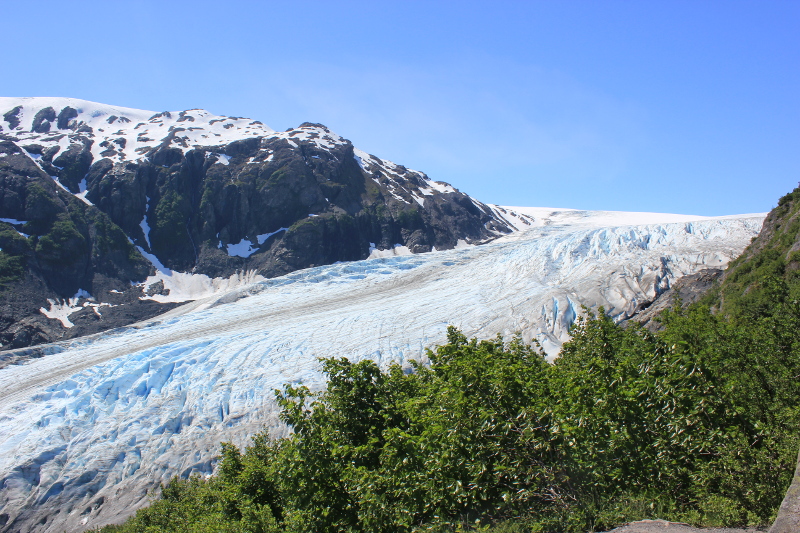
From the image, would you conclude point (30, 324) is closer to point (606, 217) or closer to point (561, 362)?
point (561, 362)

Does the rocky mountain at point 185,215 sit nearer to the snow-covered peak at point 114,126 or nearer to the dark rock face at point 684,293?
the snow-covered peak at point 114,126

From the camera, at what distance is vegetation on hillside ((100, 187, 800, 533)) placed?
939 cm

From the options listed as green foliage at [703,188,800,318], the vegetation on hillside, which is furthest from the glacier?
the vegetation on hillside

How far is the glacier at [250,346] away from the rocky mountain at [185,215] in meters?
24.0

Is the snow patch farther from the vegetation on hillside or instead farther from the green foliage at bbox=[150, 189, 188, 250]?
the vegetation on hillside

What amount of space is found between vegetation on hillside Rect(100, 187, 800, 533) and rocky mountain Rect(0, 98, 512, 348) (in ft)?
224

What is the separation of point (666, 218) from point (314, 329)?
73.3 meters

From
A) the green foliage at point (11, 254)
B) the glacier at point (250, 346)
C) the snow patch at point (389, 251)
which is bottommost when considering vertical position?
the glacier at point (250, 346)

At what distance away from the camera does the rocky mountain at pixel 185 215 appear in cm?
8150

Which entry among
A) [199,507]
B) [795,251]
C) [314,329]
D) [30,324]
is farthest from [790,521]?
[30,324]

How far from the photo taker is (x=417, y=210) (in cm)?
9988

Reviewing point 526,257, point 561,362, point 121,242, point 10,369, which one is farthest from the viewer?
point 121,242

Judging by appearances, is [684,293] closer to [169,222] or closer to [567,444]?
[567,444]

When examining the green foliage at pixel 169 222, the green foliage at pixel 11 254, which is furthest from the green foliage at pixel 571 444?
the green foliage at pixel 169 222
